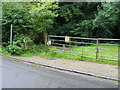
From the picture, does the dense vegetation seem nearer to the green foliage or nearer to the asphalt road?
the green foliage

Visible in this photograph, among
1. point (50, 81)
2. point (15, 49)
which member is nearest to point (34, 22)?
point (15, 49)

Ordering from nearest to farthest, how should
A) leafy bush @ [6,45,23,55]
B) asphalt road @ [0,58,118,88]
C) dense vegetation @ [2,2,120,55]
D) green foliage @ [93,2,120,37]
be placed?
asphalt road @ [0,58,118,88]
leafy bush @ [6,45,23,55]
dense vegetation @ [2,2,120,55]
green foliage @ [93,2,120,37]

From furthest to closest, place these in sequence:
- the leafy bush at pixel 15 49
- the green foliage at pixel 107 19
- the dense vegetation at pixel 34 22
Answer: the green foliage at pixel 107 19, the dense vegetation at pixel 34 22, the leafy bush at pixel 15 49

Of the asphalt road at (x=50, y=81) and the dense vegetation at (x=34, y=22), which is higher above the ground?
the dense vegetation at (x=34, y=22)

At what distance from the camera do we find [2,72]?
596 centimetres

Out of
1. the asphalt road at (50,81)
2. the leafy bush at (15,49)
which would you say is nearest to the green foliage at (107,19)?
the leafy bush at (15,49)

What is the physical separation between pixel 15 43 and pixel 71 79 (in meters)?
5.98

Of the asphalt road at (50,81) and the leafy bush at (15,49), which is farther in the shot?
the leafy bush at (15,49)

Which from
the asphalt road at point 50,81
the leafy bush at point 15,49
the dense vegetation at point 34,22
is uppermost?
the dense vegetation at point 34,22

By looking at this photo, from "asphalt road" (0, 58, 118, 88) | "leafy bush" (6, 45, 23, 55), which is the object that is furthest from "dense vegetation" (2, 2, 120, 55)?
"asphalt road" (0, 58, 118, 88)

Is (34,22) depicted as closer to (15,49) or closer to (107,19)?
(15,49)

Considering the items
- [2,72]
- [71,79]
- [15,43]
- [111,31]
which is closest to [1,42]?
[15,43]

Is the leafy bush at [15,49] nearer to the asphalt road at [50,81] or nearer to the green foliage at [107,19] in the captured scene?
the asphalt road at [50,81]

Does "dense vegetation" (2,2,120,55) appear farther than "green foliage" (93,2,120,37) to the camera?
No
